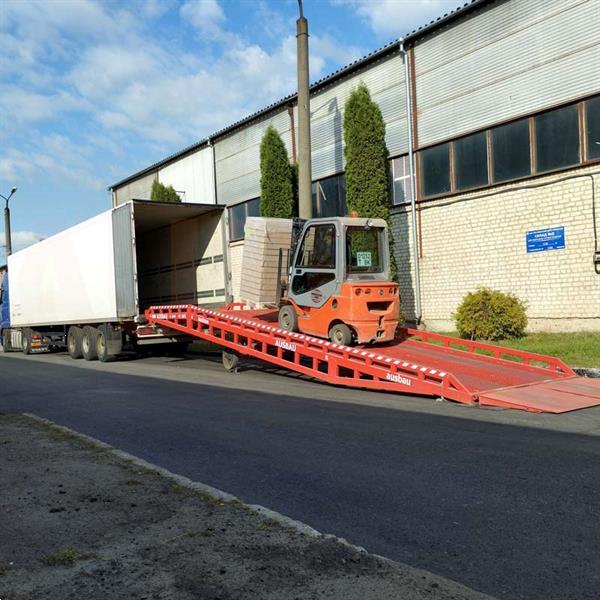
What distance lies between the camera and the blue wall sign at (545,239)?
51.1 ft

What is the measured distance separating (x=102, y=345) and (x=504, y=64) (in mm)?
13537

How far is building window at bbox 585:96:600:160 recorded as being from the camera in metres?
14.9

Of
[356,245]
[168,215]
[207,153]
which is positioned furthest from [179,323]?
[207,153]

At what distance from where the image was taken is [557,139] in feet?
51.6

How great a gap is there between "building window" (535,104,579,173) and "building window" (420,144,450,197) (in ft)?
9.85

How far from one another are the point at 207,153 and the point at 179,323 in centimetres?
1690

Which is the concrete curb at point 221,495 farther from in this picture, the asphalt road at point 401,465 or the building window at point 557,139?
the building window at point 557,139

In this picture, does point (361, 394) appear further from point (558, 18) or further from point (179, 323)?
point (558, 18)

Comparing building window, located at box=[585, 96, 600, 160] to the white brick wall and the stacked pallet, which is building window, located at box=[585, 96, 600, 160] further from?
the stacked pallet

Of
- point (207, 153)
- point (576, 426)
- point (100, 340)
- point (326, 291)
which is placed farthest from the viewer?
point (207, 153)

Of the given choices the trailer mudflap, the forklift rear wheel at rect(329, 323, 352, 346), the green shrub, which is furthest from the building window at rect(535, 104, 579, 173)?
the forklift rear wheel at rect(329, 323, 352, 346)

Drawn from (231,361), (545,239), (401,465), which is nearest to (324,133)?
(545,239)

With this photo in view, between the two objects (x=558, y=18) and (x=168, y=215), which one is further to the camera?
(x=168, y=215)

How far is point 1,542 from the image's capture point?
13.0 feet
